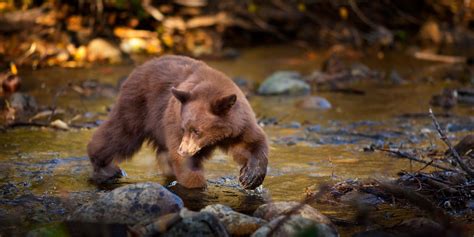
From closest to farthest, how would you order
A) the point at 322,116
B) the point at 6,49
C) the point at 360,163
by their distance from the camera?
the point at 360,163
the point at 322,116
the point at 6,49

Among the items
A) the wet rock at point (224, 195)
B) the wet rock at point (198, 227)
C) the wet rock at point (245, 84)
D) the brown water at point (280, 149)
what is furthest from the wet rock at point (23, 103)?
the wet rock at point (198, 227)

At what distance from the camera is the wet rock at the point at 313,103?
9.80 metres

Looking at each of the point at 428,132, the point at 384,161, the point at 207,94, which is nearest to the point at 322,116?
the point at 428,132

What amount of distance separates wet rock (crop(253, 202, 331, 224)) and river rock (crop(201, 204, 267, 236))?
16 centimetres

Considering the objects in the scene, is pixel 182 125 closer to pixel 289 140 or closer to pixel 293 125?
pixel 289 140

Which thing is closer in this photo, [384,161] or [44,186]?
[44,186]

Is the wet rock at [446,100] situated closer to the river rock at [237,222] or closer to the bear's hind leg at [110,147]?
the bear's hind leg at [110,147]

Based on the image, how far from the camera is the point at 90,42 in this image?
13992 millimetres

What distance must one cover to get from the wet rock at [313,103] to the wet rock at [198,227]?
18.2 feet

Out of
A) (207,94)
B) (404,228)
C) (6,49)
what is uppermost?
(207,94)

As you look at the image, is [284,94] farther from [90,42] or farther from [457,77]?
[90,42]

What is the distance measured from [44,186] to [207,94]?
1.49 metres

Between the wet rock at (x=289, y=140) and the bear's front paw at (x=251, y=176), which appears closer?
the bear's front paw at (x=251, y=176)

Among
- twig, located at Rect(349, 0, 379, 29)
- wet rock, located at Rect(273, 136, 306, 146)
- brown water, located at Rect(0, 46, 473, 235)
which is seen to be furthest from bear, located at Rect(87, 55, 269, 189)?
twig, located at Rect(349, 0, 379, 29)
